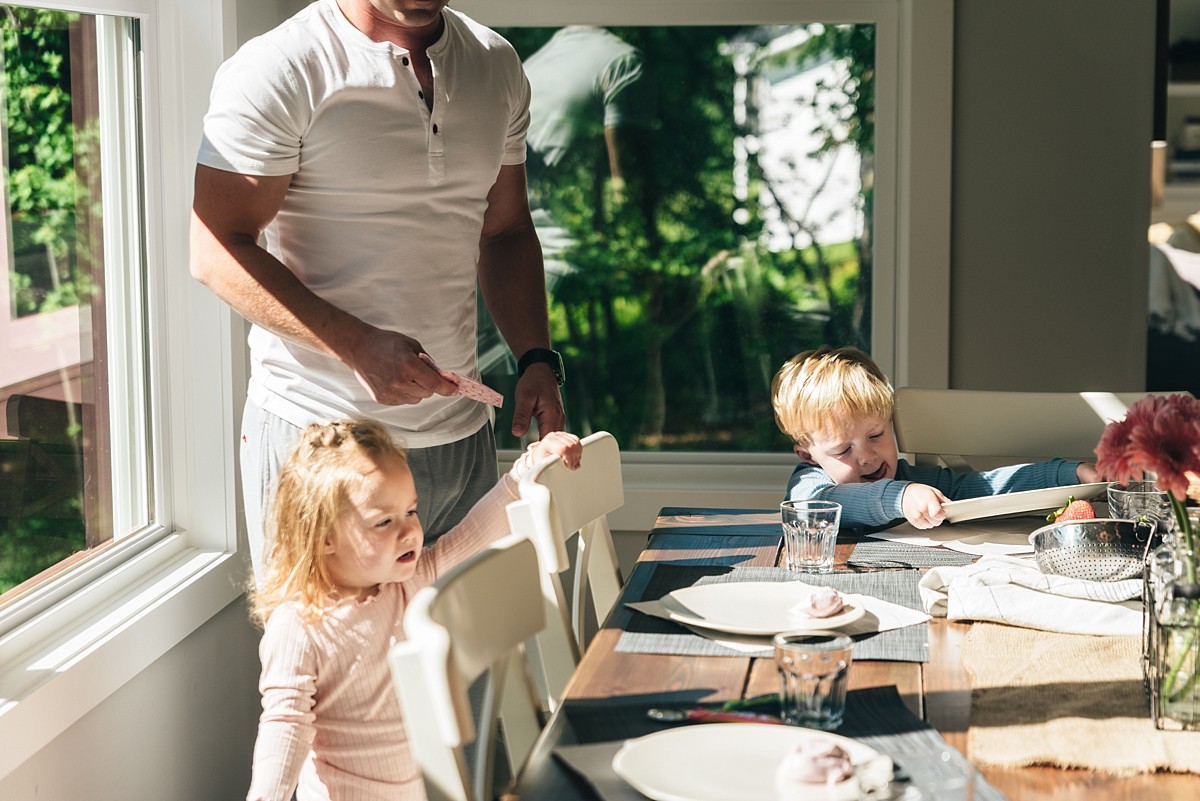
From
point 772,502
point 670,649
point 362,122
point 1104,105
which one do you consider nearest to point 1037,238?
point 1104,105

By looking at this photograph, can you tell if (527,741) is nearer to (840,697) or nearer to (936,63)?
(840,697)

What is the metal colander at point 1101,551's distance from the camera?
65.1 inches

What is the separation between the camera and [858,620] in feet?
5.03

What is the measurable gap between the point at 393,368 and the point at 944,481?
1.07 m

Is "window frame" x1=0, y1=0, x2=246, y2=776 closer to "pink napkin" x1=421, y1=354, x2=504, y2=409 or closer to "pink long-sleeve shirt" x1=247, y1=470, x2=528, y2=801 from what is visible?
"pink long-sleeve shirt" x1=247, y1=470, x2=528, y2=801

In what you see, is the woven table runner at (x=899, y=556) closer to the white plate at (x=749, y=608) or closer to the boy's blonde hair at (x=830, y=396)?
the white plate at (x=749, y=608)

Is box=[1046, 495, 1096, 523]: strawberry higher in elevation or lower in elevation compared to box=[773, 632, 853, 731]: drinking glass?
higher

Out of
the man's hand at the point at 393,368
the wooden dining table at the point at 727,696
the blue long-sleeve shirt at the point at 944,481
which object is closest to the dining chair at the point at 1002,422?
the blue long-sleeve shirt at the point at 944,481

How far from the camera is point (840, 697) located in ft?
4.00

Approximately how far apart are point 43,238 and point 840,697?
153 cm

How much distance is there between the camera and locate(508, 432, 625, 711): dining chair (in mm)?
1655

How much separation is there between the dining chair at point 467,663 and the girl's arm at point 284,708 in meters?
0.27

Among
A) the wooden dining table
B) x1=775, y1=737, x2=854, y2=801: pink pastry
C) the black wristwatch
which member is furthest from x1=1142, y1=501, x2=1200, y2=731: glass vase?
the black wristwatch

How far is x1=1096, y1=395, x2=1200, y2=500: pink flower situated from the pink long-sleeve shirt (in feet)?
3.19
